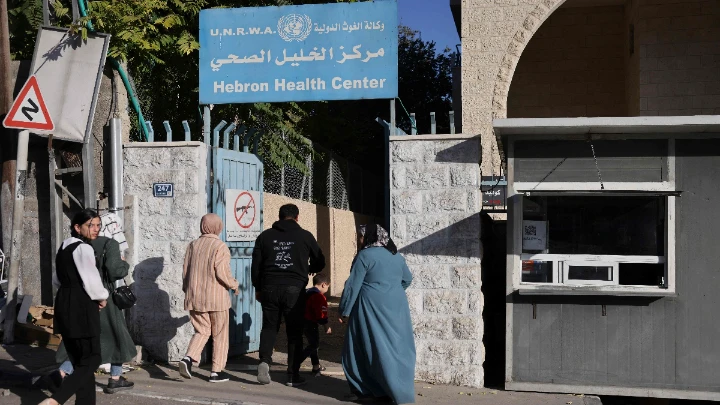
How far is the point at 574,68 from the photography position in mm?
20844

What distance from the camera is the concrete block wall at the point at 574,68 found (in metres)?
20.7

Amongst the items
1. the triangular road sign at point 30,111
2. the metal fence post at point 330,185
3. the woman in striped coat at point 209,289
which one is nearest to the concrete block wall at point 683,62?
the metal fence post at point 330,185

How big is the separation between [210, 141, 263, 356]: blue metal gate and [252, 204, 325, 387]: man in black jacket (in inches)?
52.5

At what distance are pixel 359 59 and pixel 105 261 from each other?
10.8 ft

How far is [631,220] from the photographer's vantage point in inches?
346

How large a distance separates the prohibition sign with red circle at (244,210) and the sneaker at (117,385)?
8.52 feet

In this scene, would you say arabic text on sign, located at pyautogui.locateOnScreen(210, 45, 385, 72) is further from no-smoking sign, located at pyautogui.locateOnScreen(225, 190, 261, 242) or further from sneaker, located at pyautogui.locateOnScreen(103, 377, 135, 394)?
sneaker, located at pyautogui.locateOnScreen(103, 377, 135, 394)

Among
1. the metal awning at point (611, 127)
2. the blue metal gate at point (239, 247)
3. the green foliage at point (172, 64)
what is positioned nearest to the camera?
the metal awning at point (611, 127)

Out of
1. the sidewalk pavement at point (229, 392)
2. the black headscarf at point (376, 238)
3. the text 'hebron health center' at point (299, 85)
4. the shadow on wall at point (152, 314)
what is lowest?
the sidewalk pavement at point (229, 392)

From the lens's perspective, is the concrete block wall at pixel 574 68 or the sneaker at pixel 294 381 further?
the concrete block wall at pixel 574 68

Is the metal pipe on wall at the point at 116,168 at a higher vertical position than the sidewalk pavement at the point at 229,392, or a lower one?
higher

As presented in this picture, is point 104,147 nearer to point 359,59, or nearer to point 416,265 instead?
point 359,59

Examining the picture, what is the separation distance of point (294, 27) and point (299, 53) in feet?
0.92

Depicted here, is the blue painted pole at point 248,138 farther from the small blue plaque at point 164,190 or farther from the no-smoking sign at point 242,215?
the small blue plaque at point 164,190
